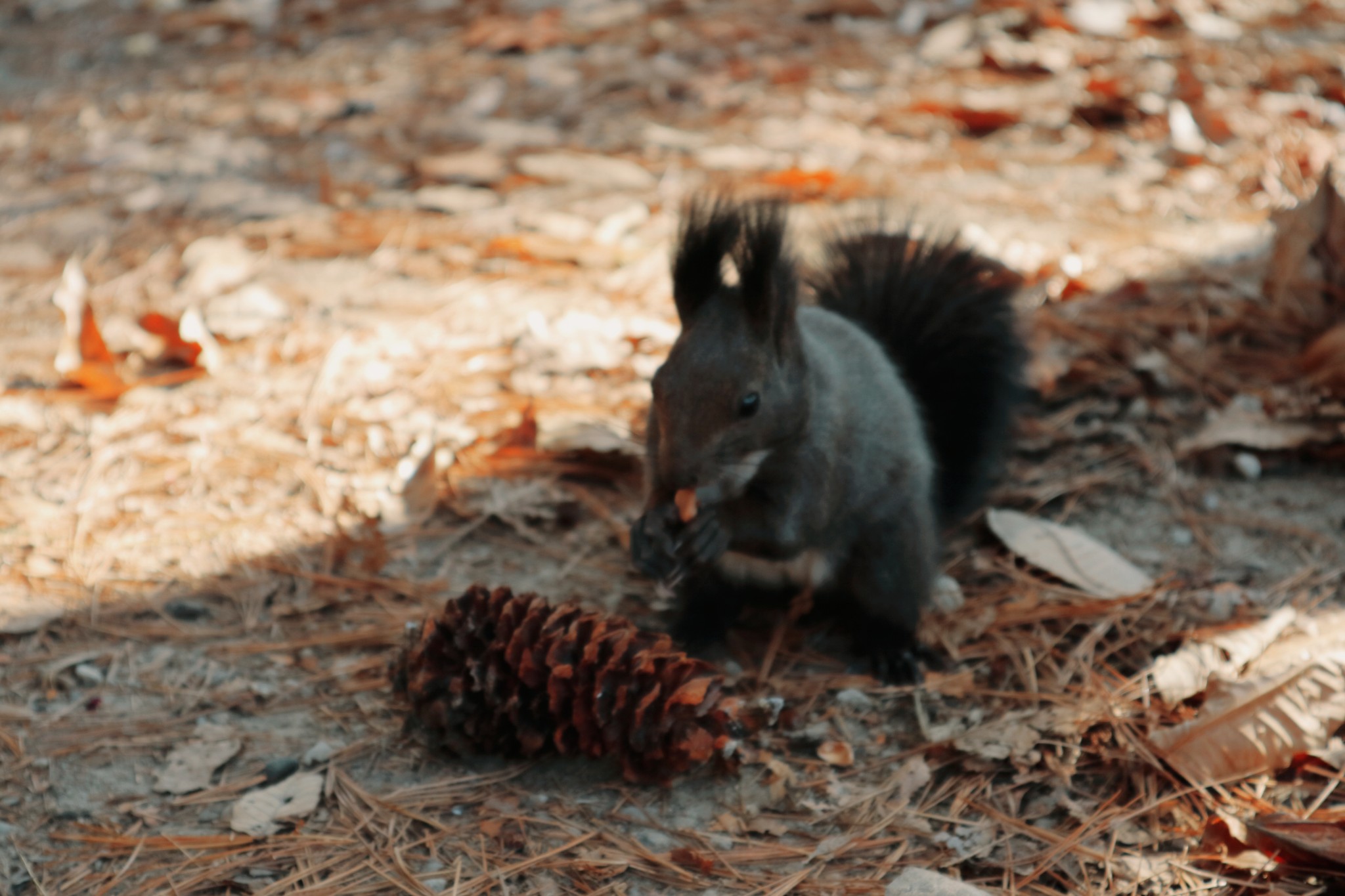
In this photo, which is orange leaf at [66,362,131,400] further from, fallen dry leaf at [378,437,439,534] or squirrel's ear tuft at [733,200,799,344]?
squirrel's ear tuft at [733,200,799,344]

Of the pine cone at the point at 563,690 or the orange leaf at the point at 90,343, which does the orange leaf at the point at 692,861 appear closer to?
the pine cone at the point at 563,690

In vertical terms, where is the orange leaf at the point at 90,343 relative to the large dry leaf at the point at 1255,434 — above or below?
above

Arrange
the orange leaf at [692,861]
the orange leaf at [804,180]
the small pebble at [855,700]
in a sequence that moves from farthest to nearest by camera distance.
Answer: the orange leaf at [804,180]
the small pebble at [855,700]
the orange leaf at [692,861]

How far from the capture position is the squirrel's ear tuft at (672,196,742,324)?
5.01 ft

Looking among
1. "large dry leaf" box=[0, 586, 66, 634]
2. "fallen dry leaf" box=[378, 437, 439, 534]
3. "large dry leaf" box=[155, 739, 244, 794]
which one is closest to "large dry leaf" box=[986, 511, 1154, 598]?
"fallen dry leaf" box=[378, 437, 439, 534]

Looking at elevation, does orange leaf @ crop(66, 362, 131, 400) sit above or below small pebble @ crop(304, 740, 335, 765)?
above

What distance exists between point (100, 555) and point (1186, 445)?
6.37 ft

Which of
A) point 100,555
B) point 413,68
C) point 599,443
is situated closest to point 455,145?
point 413,68

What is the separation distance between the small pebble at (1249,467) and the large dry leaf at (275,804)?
170cm

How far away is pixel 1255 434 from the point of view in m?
2.16

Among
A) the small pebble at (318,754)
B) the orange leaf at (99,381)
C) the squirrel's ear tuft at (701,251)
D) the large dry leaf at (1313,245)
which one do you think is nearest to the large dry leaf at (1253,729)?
the squirrel's ear tuft at (701,251)

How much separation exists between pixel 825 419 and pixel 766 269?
0.28 m

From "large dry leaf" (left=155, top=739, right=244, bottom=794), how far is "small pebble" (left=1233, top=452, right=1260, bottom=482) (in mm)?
1783

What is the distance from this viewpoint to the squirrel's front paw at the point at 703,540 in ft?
5.23
